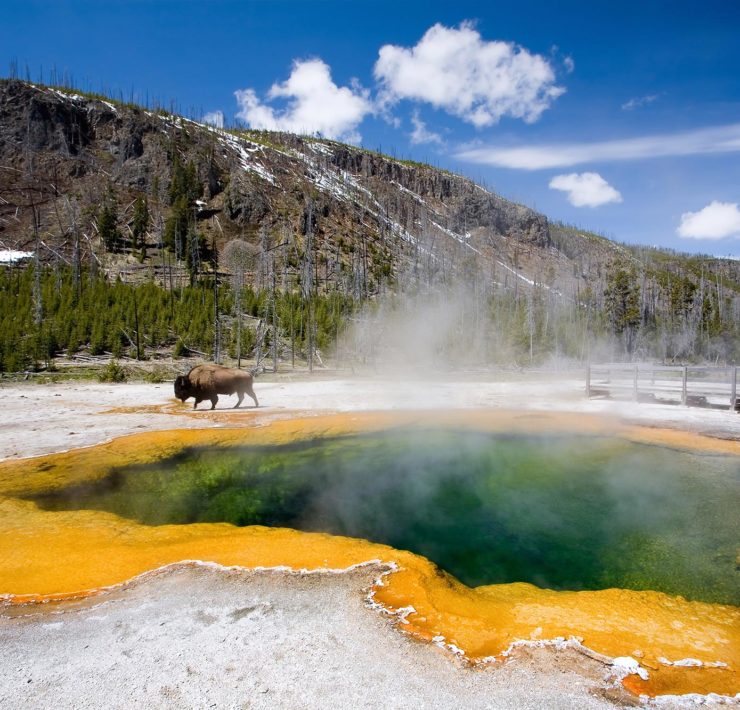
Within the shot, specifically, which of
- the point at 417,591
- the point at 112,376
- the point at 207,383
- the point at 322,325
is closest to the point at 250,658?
the point at 417,591

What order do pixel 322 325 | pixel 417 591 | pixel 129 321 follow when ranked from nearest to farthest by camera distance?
pixel 417 591 < pixel 129 321 < pixel 322 325

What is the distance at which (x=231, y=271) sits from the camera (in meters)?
72.3

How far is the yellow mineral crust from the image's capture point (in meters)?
4.37

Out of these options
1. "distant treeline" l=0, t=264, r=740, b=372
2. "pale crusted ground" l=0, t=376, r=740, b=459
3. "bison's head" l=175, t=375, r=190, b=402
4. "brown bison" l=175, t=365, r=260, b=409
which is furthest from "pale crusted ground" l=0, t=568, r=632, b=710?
"distant treeline" l=0, t=264, r=740, b=372

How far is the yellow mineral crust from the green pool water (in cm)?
65

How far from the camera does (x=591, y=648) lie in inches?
170

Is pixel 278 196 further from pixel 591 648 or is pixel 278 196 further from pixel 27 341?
pixel 591 648

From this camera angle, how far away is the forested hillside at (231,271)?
1698 inches

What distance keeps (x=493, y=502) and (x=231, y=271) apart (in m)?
68.5

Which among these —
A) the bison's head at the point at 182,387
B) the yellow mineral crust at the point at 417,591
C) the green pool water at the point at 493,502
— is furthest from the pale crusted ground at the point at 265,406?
the yellow mineral crust at the point at 417,591

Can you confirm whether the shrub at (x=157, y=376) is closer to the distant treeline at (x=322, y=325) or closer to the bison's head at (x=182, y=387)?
the distant treeline at (x=322, y=325)

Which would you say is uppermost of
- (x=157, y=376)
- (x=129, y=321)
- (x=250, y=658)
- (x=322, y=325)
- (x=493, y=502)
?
(x=322, y=325)

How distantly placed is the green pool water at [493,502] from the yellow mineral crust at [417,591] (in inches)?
25.6

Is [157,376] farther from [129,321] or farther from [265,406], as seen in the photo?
[129,321]
